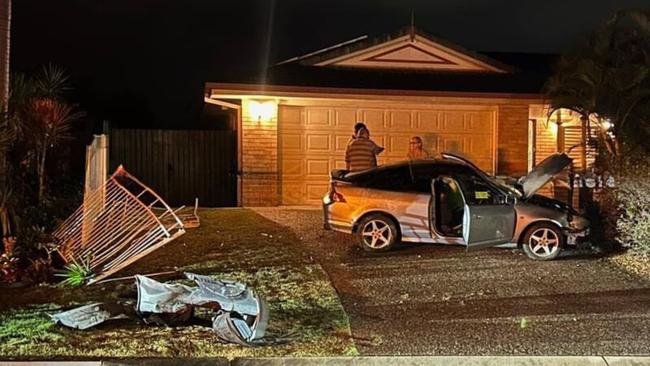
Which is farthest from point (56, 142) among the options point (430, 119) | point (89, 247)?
point (430, 119)

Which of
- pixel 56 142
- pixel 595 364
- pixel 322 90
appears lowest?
pixel 595 364

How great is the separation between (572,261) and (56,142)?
7052 millimetres

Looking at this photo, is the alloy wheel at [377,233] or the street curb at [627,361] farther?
the alloy wheel at [377,233]

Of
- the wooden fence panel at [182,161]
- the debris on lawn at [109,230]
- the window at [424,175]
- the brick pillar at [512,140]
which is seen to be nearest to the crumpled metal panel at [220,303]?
the debris on lawn at [109,230]

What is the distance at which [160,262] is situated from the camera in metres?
9.25

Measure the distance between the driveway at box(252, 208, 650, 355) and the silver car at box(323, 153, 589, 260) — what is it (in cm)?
29

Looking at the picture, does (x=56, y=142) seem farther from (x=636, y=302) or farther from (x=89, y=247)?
(x=636, y=302)

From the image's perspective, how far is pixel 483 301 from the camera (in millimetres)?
7746

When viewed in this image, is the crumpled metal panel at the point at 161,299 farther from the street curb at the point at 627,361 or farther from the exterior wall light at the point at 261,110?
the exterior wall light at the point at 261,110

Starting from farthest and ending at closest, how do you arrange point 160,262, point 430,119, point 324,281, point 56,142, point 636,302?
point 430,119, point 56,142, point 160,262, point 324,281, point 636,302

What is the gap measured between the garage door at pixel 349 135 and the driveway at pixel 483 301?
4.65 metres

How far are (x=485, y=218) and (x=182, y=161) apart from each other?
8750 mm

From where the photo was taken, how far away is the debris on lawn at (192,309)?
6.30 m

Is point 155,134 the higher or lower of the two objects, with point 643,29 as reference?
lower
